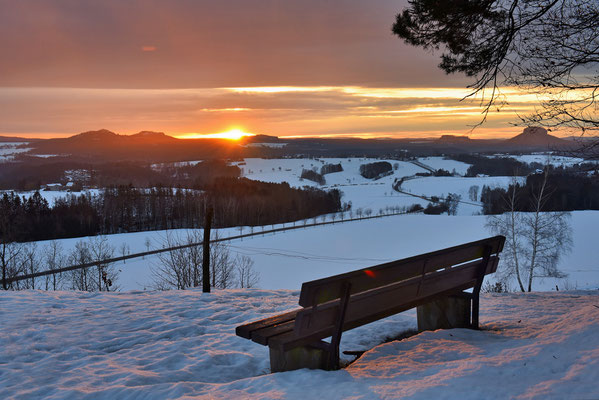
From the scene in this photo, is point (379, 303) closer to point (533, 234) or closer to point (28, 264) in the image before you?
point (533, 234)

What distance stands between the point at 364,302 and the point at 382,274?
47 centimetres

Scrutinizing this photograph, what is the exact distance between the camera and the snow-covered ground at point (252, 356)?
3.64 m

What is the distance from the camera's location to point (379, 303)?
4.80 metres

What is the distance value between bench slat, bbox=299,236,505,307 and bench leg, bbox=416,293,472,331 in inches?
27.2

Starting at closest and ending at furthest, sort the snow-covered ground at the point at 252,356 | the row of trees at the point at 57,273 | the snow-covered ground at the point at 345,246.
Result: 1. the snow-covered ground at the point at 252,356
2. the row of trees at the point at 57,273
3. the snow-covered ground at the point at 345,246

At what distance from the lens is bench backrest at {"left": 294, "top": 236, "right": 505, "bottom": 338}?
4.03 metres

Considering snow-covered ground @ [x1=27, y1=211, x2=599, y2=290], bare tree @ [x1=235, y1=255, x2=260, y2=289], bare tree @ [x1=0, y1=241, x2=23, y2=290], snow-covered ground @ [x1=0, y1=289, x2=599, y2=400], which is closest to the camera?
snow-covered ground @ [x1=0, y1=289, x2=599, y2=400]

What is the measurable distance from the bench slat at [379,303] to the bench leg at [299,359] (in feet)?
0.53

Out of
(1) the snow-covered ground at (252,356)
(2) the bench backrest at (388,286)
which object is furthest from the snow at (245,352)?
(2) the bench backrest at (388,286)

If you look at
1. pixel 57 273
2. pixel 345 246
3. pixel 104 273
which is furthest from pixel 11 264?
pixel 345 246

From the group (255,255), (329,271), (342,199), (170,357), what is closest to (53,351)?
(170,357)

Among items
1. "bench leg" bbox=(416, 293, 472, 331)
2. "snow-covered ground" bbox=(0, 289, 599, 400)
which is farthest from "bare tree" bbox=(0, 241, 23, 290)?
"bench leg" bbox=(416, 293, 472, 331)

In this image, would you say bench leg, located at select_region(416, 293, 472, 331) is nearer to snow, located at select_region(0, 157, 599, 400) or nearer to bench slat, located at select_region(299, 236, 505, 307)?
snow, located at select_region(0, 157, 599, 400)

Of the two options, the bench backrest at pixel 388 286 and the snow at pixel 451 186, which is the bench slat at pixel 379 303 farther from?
the snow at pixel 451 186
